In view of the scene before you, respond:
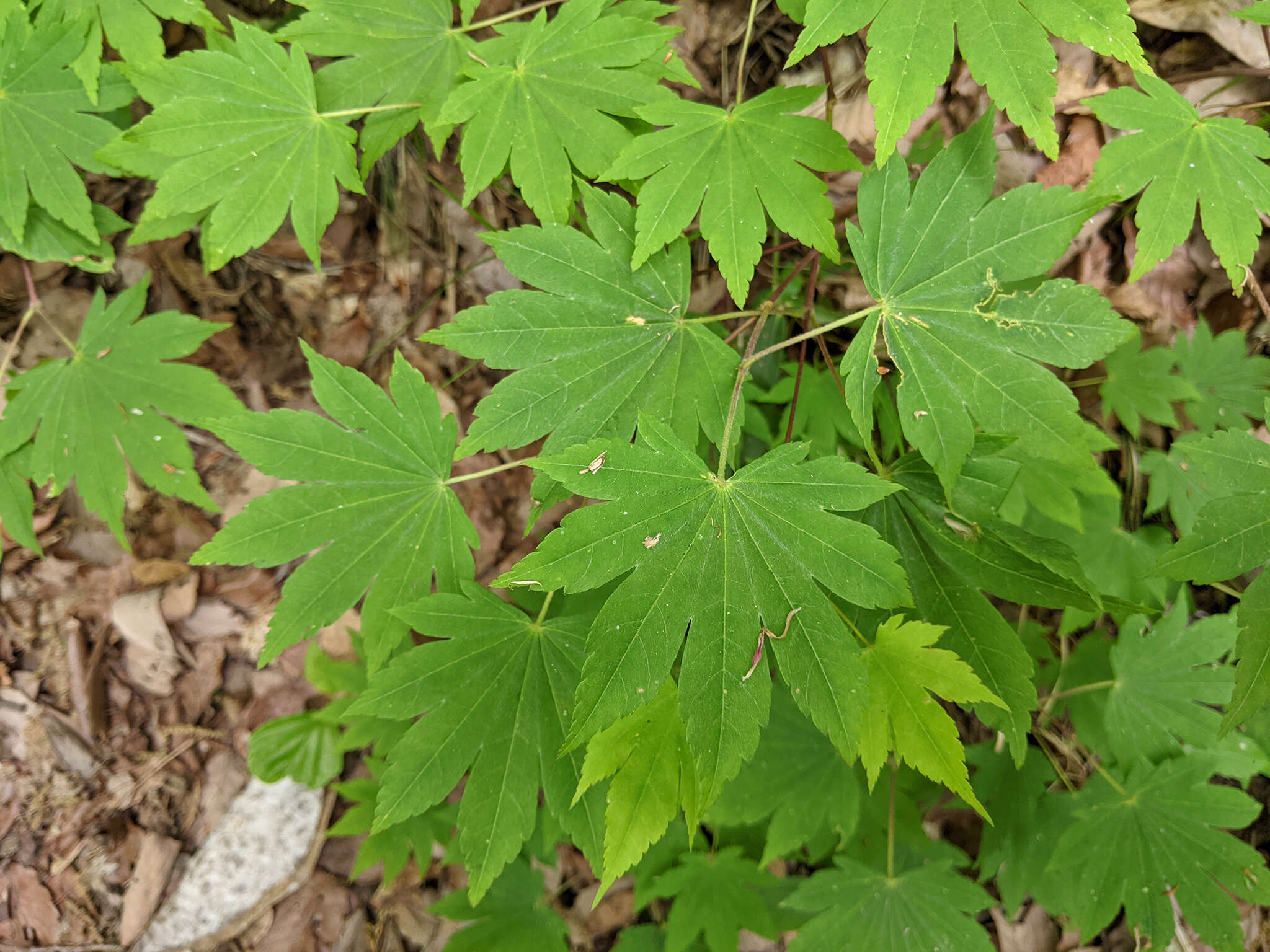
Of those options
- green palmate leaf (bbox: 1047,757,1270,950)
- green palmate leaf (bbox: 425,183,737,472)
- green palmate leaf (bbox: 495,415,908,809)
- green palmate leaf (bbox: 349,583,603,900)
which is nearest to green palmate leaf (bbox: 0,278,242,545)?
green palmate leaf (bbox: 349,583,603,900)

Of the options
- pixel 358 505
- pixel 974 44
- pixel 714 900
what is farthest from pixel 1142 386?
pixel 358 505

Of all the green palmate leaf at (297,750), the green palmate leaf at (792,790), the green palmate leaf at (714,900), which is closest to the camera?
the green palmate leaf at (792,790)

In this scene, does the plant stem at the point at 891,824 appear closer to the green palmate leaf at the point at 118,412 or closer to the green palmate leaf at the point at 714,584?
the green palmate leaf at the point at 714,584

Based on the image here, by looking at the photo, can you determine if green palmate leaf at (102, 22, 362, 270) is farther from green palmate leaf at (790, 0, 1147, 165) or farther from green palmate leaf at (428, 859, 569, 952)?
green palmate leaf at (428, 859, 569, 952)

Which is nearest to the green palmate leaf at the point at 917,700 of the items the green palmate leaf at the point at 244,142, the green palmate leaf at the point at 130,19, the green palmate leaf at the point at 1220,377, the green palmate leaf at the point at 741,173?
Answer: the green palmate leaf at the point at 741,173

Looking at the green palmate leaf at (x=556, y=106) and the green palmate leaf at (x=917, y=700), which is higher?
the green palmate leaf at (x=556, y=106)

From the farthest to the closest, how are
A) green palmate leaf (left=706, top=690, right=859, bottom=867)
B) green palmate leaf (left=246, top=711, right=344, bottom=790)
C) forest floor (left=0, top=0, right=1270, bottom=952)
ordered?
1. forest floor (left=0, top=0, right=1270, bottom=952)
2. green palmate leaf (left=246, top=711, right=344, bottom=790)
3. green palmate leaf (left=706, top=690, right=859, bottom=867)

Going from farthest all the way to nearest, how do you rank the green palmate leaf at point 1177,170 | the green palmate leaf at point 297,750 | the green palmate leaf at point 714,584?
1. the green palmate leaf at point 297,750
2. the green palmate leaf at point 1177,170
3. the green palmate leaf at point 714,584
